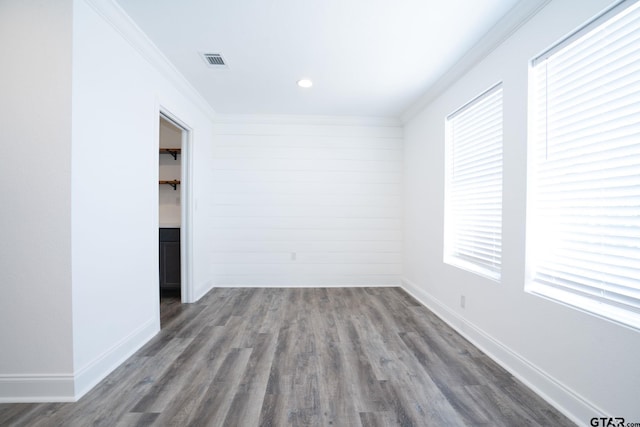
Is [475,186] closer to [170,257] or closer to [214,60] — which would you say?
[214,60]

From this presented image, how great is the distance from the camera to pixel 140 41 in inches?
96.4

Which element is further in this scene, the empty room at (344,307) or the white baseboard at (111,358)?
the white baseboard at (111,358)

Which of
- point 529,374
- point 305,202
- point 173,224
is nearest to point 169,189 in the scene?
point 173,224

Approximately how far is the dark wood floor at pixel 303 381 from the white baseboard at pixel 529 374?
0.06 meters

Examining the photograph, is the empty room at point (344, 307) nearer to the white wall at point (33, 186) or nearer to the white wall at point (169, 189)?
the white wall at point (33, 186)

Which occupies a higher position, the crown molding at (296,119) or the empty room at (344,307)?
the crown molding at (296,119)

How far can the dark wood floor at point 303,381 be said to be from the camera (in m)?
1.67

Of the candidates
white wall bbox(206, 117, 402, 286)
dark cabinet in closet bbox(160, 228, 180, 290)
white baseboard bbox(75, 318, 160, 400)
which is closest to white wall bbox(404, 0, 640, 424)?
white wall bbox(206, 117, 402, 286)

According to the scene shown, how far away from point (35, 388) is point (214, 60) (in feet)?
9.44

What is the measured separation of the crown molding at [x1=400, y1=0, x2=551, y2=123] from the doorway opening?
2996 mm

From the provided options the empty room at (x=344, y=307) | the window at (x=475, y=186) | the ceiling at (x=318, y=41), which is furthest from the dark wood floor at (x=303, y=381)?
the ceiling at (x=318, y=41)

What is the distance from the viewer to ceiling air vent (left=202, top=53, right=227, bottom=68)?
2785 millimetres

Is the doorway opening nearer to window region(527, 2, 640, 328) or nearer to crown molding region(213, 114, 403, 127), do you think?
crown molding region(213, 114, 403, 127)

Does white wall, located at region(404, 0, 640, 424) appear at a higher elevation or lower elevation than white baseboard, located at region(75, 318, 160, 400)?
higher
